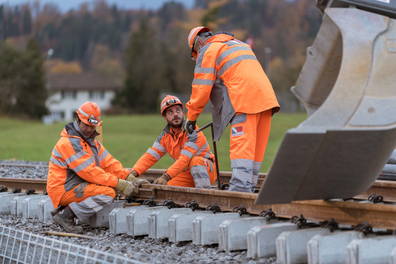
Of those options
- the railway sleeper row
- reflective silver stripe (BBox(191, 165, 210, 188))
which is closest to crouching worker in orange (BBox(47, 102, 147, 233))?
the railway sleeper row

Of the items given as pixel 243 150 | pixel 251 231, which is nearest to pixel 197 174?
pixel 243 150

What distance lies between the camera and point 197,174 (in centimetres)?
854

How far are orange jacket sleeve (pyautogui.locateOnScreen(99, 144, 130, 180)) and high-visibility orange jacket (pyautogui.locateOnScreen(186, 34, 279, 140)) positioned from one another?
1132mm

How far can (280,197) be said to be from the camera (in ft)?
18.0

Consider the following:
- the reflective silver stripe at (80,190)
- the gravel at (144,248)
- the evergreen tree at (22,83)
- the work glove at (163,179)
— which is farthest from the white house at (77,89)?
the reflective silver stripe at (80,190)

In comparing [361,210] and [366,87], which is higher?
[366,87]

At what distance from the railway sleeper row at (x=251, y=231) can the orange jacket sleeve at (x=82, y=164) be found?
0.41 meters

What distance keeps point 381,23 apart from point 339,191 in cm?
145

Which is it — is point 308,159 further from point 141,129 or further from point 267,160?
point 141,129

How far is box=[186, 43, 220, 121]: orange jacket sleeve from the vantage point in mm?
7762

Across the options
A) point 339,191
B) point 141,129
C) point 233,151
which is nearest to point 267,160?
point 233,151

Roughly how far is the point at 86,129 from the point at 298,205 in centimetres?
269

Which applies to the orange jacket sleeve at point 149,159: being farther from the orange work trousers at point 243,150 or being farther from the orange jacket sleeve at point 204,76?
the orange work trousers at point 243,150

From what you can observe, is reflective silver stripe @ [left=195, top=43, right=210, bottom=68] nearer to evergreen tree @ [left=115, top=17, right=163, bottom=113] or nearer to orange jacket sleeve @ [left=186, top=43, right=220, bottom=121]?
orange jacket sleeve @ [left=186, top=43, right=220, bottom=121]
